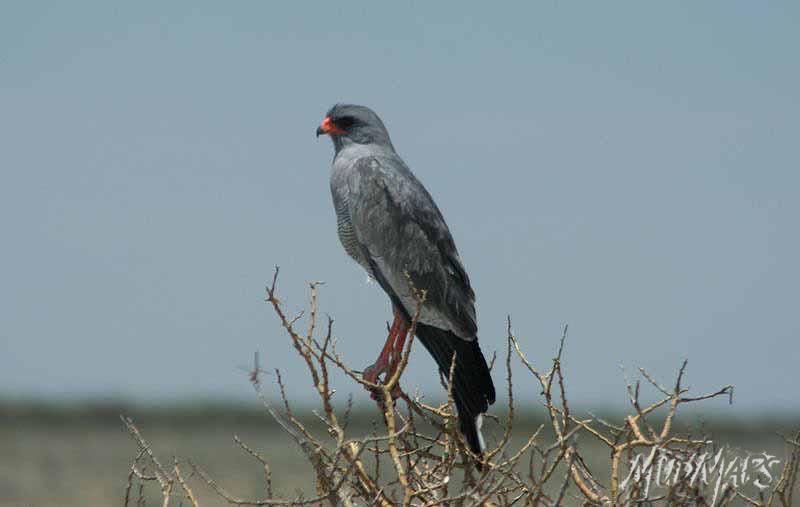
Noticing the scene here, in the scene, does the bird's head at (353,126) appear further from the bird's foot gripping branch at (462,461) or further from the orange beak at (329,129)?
the bird's foot gripping branch at (462,461)

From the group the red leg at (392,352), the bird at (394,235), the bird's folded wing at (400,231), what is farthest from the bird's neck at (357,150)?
the red leg at (392,352)

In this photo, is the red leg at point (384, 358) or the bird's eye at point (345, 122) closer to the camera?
the red leg at point (384, 358)

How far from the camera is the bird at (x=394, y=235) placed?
269 inches

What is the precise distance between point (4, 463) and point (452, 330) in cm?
3253

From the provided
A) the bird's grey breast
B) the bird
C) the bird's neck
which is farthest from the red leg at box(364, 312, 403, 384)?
the bird's neck

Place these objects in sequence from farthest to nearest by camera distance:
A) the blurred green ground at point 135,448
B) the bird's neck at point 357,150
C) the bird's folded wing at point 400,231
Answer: the blurred green ground at point 135,448 → the bird's neck at point 357,150 → the bird's folded wing at point 400,231

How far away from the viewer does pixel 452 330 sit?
22.2 feet

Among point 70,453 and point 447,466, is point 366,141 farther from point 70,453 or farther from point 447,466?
point 70,453

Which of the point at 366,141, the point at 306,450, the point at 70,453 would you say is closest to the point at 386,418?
the point at 306,450

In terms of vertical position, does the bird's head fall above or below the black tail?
above

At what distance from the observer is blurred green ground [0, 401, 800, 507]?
30297mm

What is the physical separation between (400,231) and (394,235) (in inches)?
1.7

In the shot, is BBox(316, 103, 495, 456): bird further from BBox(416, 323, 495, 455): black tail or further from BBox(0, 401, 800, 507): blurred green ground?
BBox(0, 401, 800, 507): blurred green ground

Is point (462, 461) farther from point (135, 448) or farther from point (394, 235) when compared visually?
point (135, 448)
